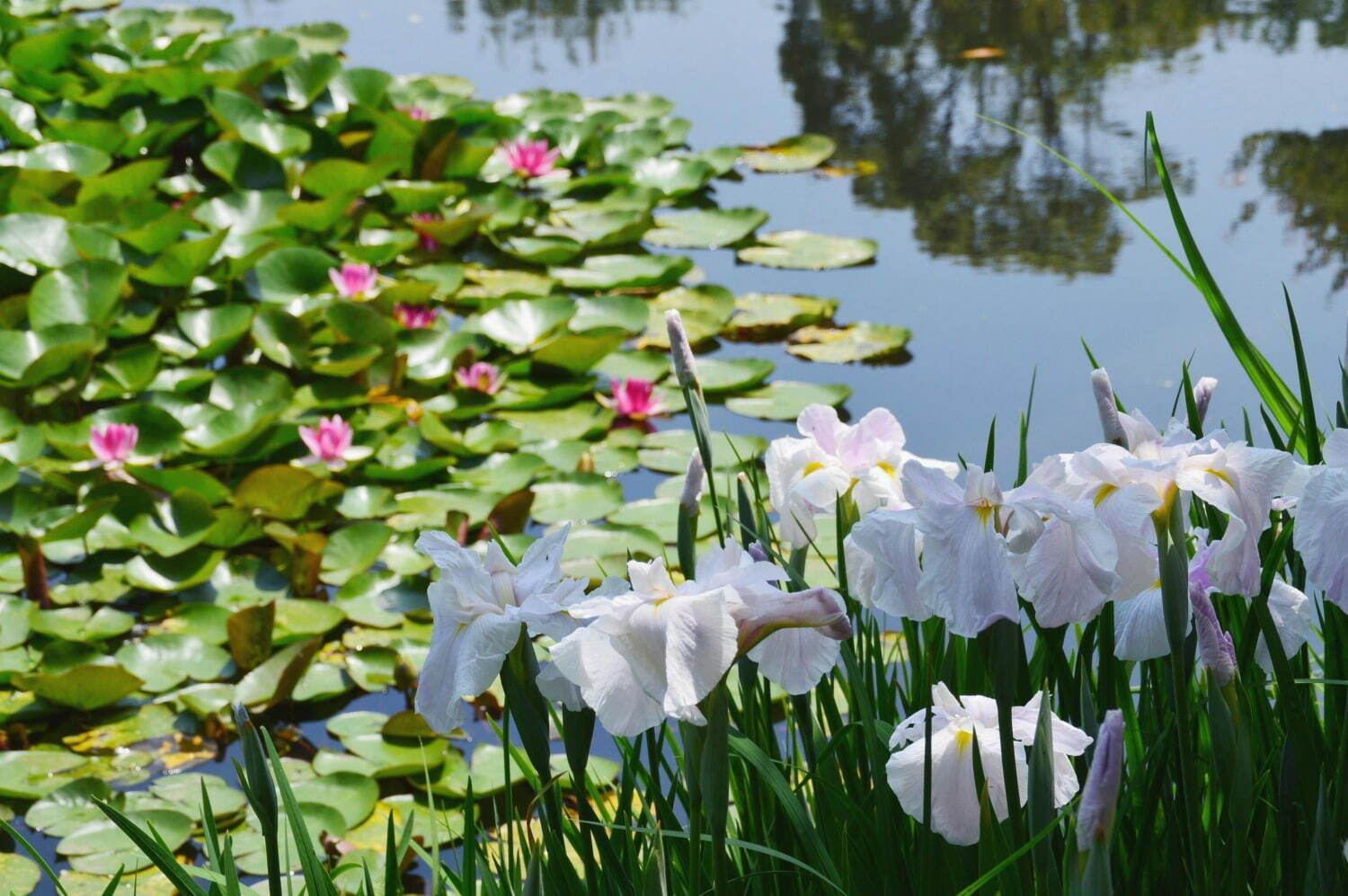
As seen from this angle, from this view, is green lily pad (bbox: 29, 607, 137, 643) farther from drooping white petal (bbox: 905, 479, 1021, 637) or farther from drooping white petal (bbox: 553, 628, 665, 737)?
drooping white petal (bbox: 905, 479, 1021, 637)

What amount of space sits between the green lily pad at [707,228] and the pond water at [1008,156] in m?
0.07

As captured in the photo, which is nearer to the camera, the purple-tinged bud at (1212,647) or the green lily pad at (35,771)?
the purple-tinged bud at (1212,647)

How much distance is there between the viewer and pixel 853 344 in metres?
2.68

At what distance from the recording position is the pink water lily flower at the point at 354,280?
2.80 meters

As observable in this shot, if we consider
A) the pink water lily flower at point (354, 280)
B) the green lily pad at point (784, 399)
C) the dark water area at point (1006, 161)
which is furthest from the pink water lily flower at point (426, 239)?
the green lily pad at point (784, 399)

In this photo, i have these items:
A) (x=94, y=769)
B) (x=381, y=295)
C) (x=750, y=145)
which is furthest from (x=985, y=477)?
(x=750, y=145)

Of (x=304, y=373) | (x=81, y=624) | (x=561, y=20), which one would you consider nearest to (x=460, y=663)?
(x=81, y=624)

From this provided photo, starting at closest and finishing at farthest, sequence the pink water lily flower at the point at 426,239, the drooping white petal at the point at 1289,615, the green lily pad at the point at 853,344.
→ the drooping white petal at the point at 1289,615 → the green lily pad at the point at 853,344 → the pink water lily flower at the point at 426,239

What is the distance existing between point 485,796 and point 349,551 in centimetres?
57

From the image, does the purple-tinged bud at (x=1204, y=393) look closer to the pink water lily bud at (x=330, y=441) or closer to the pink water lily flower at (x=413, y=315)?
the pink water lily bud at (x=330, y=441)

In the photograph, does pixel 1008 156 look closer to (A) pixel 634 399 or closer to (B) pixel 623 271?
(B) pixel 623 271

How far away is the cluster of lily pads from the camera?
178 cm

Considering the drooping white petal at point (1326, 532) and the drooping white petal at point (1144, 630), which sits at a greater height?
the drooping white petal at point (1326, 532)

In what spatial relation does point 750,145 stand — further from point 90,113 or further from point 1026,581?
point 1026,581
